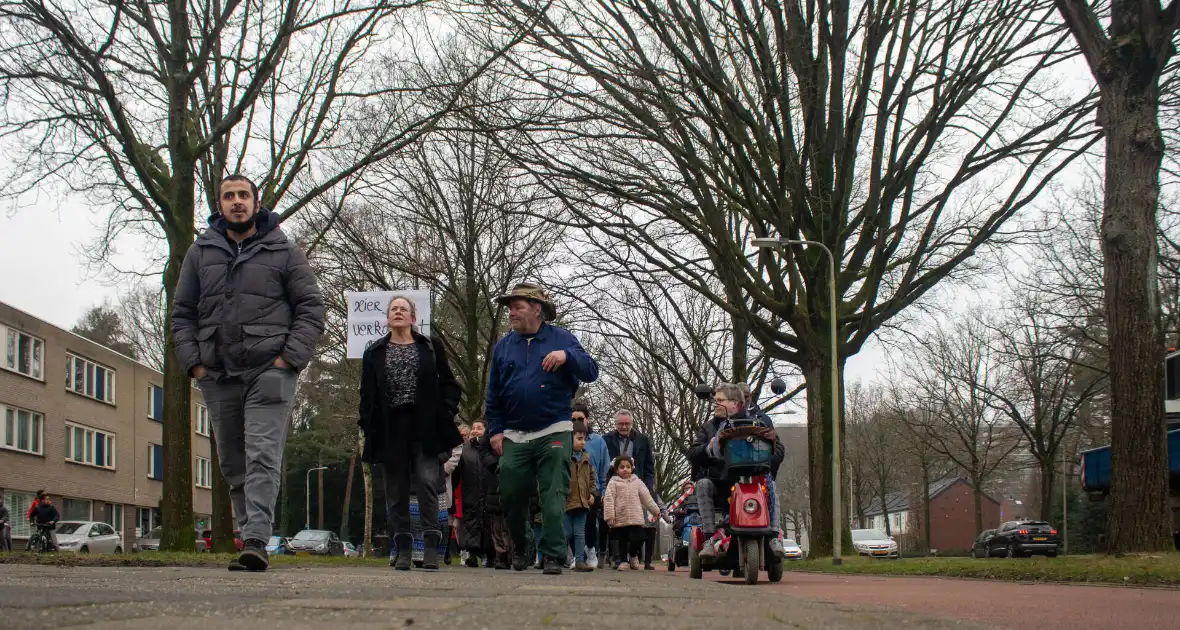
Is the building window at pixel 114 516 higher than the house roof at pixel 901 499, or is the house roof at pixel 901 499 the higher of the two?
the building window at pixel 114 516

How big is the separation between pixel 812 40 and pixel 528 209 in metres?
5.91

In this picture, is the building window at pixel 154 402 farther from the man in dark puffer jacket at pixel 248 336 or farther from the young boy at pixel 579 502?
the man in dark puffer jacket at pixel 248 336

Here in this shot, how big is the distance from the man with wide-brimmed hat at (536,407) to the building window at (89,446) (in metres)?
41.7

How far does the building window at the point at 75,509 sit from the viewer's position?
4612 cm

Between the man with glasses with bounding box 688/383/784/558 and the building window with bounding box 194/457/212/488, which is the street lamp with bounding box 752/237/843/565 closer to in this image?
the man with glasses with bounding box 688/383/784/558

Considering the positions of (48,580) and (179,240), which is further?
(179,240)

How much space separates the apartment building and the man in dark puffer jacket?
107 feet

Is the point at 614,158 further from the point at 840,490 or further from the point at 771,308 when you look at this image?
the point at 840,490

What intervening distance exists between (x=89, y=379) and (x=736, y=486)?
44.2m

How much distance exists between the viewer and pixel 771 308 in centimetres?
2009

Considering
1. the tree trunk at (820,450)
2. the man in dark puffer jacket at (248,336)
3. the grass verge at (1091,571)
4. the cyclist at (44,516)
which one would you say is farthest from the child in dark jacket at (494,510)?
the cyclist at (44,516)

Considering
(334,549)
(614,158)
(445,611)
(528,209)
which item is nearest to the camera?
(445,611)

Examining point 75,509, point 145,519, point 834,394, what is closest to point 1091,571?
point 834,394

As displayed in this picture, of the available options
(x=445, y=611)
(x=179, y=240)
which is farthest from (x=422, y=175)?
(x=445, y=611)
